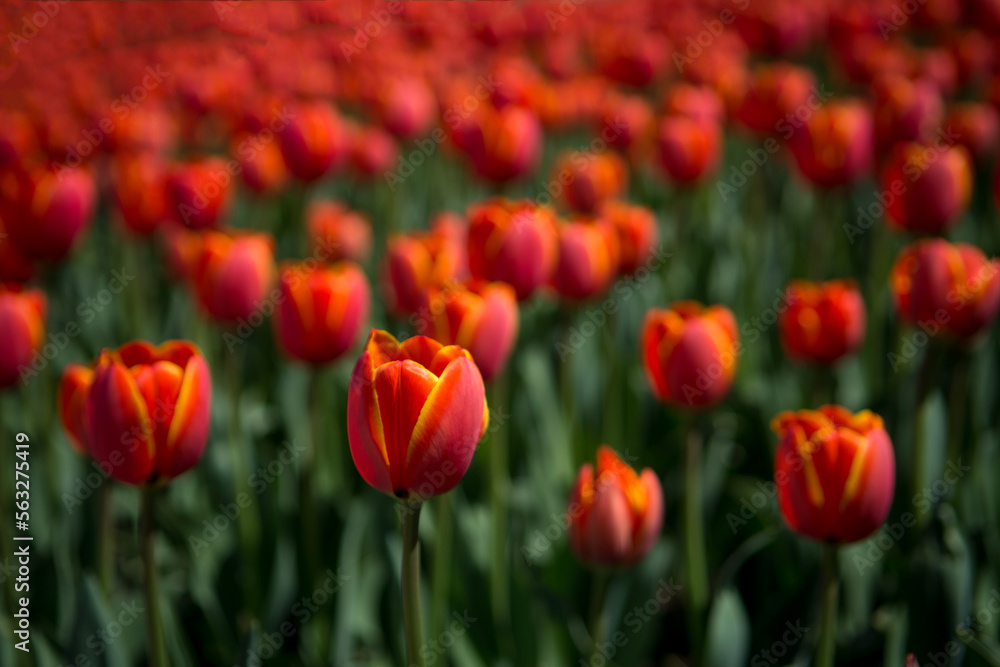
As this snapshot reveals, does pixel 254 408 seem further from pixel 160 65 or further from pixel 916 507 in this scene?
pixel 160 65

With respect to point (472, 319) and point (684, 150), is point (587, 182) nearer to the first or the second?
point (684, 150)

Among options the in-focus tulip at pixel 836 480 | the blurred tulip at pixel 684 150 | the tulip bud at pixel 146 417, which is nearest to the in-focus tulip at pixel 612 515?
the in-focus tulip at pixel 836 480

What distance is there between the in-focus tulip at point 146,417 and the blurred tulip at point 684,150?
1.84 metres

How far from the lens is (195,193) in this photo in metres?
2.30

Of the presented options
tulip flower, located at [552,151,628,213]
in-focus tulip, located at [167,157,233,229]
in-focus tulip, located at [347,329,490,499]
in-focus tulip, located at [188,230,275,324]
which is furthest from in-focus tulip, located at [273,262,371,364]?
tulip flower, located at [552,151,628,213]

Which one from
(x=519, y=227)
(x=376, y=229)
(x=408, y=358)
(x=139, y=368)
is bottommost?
(x=376, y=229)

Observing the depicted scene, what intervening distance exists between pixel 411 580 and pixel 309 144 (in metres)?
1.98

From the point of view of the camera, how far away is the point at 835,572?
1.11 m

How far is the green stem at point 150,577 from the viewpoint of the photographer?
3.46 feet

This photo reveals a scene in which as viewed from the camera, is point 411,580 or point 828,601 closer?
point 411,580

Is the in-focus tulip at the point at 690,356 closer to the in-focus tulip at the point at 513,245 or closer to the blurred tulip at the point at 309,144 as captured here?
the in-focus tulip at the point at 513,245

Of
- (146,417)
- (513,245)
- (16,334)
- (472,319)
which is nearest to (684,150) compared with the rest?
(513,245)

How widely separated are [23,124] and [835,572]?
2853mm

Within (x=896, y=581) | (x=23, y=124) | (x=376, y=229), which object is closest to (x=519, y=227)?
(x=896, y=581)
